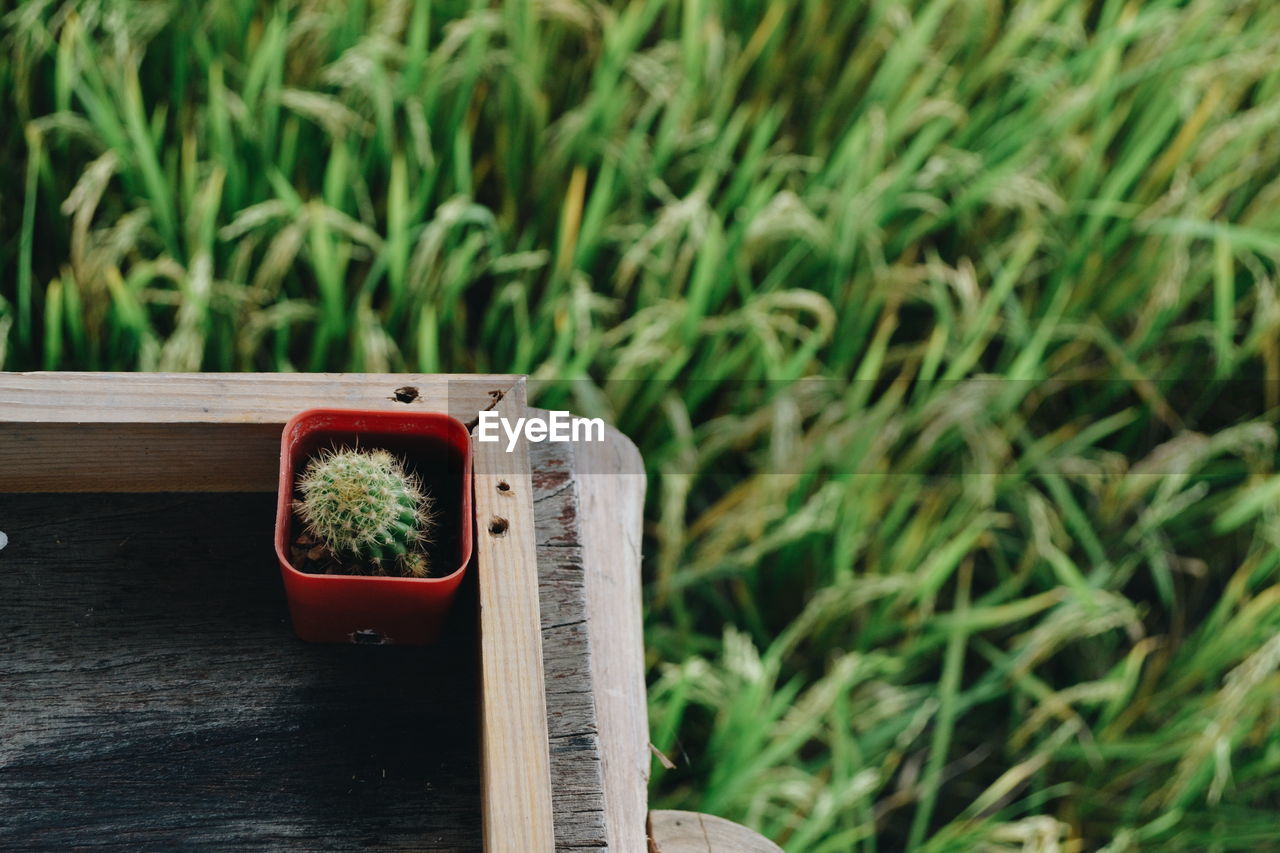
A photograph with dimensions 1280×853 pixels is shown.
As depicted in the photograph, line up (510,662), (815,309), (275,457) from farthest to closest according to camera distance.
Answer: (815,309)
(275,457)
(510,662)

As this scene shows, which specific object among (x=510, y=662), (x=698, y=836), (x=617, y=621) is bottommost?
(x=698, y=836)

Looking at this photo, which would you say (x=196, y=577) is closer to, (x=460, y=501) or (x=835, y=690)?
(x=460, y=501)

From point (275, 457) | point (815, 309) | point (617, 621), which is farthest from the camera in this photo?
point (815, 309)

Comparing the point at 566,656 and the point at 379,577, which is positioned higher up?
the point at 379,577

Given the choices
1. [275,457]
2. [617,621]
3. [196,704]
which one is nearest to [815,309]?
[617,621]

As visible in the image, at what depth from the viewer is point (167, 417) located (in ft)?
2.28

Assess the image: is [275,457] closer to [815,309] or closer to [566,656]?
[566,656]

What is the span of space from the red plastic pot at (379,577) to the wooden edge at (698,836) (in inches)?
10.8

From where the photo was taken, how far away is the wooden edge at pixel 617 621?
77cm

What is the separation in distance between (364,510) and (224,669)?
0.19 meters

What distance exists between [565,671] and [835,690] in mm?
557

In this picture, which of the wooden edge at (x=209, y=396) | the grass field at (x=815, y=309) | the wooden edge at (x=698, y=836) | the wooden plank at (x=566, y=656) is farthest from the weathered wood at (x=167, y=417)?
the grass field at (x=815, y=309)

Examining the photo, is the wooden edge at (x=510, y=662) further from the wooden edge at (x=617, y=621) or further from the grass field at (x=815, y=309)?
the grass field at (x=815, y=309)

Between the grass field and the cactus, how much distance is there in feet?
1.72
